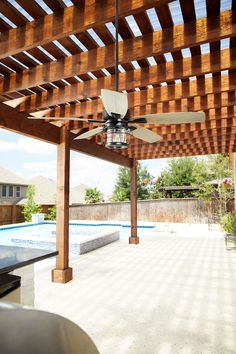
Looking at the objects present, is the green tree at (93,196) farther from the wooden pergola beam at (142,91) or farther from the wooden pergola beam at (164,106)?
the wooden pergola beam at (142,91)

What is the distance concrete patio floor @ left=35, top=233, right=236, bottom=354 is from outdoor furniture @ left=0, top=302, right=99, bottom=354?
241 centimetres

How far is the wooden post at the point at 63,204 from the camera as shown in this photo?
14.7 feet

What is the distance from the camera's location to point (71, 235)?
9492mm

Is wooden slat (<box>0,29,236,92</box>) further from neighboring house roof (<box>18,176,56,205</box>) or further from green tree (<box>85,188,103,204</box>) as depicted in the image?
neighboring house roof (<box>18,176,56,205</box>)

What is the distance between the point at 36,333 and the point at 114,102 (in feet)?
5.85

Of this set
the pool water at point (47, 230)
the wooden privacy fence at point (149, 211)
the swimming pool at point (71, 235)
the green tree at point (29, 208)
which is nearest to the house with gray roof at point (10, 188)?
the wooden privacy fence at point (149, 211)

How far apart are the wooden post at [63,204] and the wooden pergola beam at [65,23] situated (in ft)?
7.57

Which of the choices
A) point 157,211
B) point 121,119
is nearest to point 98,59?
point 121,119

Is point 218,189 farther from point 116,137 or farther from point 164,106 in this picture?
point 116,137

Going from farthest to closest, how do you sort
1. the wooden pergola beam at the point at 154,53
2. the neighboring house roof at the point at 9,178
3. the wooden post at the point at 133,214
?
the neighboring house roof at the point at 9,178, the wooden post at the point at 133,214, the wooden pergola beam at the point at 154,53

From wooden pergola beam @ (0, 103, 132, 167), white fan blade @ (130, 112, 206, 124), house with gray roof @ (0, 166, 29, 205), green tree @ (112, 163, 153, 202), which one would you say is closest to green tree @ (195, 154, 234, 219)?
wooden pergola beam @ (0, 103, 132, 167)

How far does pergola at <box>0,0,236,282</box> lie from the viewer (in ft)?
6.86

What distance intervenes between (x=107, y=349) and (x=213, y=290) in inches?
82.4

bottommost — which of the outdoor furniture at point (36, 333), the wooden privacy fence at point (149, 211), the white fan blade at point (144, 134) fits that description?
the wooden privacy fence at point (149, 211)
